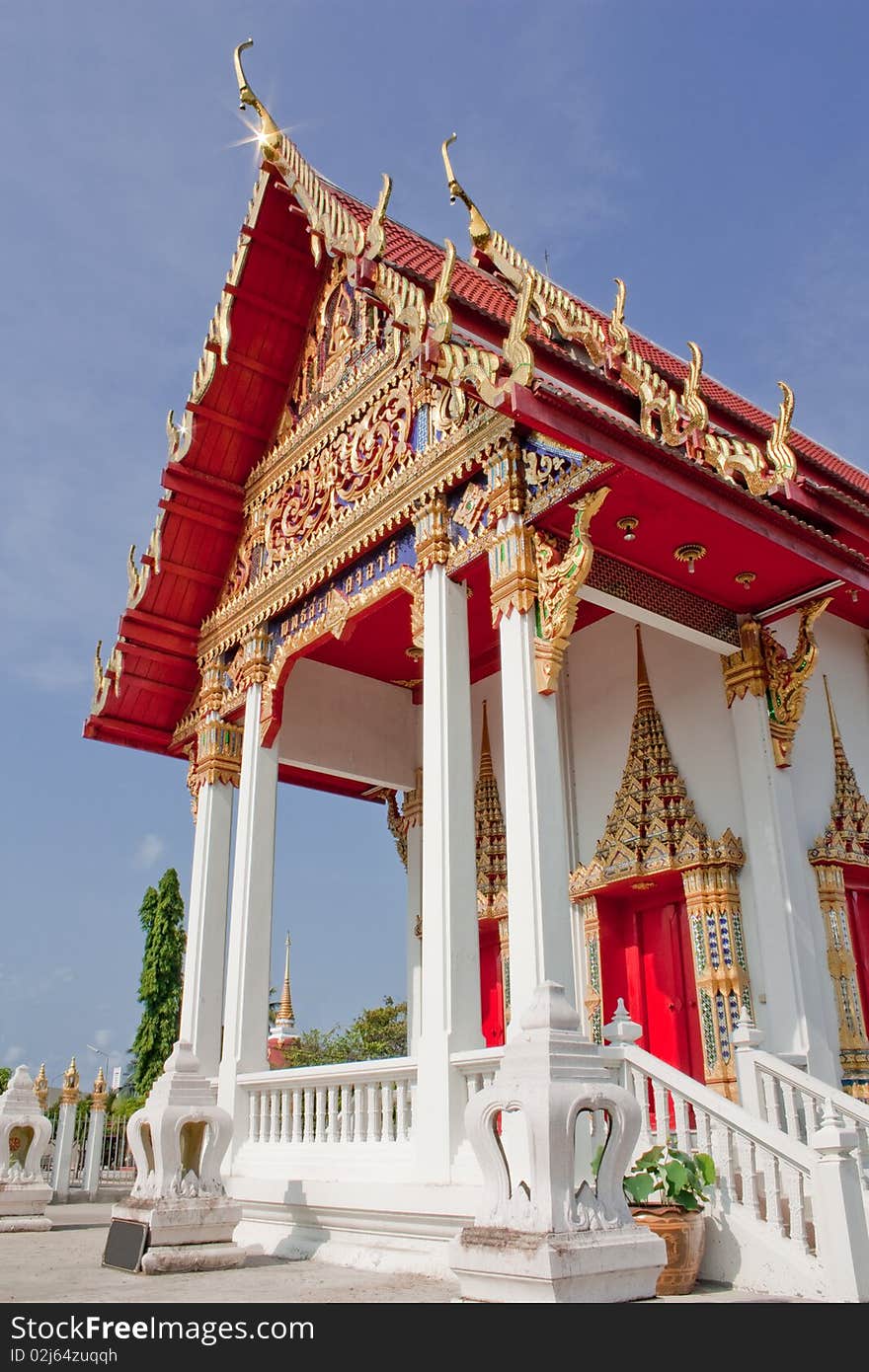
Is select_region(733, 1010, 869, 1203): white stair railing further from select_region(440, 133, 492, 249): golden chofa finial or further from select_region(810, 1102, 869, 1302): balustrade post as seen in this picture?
select_region(440, 133, 492, 249): golden chofa finial

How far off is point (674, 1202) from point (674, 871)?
284 cm

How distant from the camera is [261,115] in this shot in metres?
7.31

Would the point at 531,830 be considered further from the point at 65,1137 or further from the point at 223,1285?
the point at 65,1137

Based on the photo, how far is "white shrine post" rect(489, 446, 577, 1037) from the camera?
503cm

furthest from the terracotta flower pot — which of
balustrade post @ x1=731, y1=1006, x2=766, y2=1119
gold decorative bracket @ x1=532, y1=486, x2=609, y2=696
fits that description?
gold decorative bracket @ x1=532, y1=486, x2=609, y2=696

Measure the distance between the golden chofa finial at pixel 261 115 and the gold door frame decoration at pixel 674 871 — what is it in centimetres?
416

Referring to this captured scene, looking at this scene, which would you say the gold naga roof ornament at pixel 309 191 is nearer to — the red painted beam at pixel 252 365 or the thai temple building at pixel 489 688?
the thai temple building at pixel 489 688

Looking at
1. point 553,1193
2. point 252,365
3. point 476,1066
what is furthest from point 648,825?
A: point 252,365

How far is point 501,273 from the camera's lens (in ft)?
18.8

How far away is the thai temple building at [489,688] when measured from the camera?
542 centimetres

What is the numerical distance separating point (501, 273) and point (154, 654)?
Result: 4912mm

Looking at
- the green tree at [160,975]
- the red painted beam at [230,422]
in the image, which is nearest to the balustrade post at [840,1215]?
the red painted beam at [230,422]
